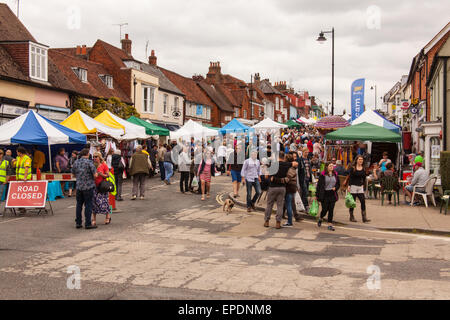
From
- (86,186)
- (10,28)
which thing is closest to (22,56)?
(10,28)

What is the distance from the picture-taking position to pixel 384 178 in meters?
14.5

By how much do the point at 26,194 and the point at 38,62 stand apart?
14.6 metres

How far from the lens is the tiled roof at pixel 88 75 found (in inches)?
1179

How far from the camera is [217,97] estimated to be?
189ft

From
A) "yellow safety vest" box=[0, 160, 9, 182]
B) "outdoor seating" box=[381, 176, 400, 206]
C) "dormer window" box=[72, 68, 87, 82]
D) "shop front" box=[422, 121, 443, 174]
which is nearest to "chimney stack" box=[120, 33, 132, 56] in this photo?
"dormer window" box=[72, 68, 87, 82]

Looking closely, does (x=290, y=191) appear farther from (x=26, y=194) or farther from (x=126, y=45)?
(x=126, y=45)

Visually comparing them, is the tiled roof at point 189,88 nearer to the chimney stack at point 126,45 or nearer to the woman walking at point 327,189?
the chimney stack at point 126,45

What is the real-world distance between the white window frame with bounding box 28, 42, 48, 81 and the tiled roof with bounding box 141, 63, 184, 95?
16.8 m

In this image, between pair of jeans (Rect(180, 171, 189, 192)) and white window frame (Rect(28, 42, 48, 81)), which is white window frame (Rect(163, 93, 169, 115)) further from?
pair of jeans (Rect(180, 171, 189, 192))

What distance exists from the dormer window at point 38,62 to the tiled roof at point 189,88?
23.1 meters

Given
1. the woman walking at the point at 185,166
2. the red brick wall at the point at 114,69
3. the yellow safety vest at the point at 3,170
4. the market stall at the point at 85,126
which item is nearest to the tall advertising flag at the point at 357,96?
the woman walking at the point at 185,166

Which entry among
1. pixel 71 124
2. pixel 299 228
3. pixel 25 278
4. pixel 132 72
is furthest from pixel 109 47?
pixel 25 278
